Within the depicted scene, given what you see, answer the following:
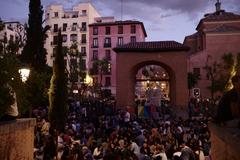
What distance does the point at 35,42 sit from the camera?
25719 millimetres

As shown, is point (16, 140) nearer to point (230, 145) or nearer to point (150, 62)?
point (230, 145)

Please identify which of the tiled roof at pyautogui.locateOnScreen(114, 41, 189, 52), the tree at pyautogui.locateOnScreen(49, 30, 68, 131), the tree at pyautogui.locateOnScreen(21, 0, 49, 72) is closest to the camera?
the tree at pyautogui.locateOnScreen(49, 30, 68, 131)

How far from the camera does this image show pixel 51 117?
18.6 m

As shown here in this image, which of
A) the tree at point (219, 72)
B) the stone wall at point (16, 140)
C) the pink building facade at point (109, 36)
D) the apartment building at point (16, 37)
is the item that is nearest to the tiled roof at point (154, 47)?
the tree at point (219, 72)

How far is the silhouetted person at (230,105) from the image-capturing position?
4859 millimetres

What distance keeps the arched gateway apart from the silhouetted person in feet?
81.9

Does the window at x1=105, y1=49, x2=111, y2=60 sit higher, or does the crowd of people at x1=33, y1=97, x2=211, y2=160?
the window at x1=105, y1=49, x2=111, y2=60

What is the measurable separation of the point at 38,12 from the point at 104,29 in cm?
4059

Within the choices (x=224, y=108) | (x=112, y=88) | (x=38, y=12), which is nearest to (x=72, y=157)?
(x=224, y=108)

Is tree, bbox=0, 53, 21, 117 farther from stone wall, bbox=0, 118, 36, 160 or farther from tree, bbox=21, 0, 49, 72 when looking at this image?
tree, bbox=21, 0, 49, 72

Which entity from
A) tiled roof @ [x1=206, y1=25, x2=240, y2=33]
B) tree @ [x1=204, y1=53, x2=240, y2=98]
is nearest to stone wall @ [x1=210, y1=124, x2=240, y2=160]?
tree @ [x1=204, y1=53, x2=240, y2=98]

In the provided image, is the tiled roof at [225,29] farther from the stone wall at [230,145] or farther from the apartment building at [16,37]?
the stone wall at [230,145]

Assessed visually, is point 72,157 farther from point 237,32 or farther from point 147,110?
point 237,32

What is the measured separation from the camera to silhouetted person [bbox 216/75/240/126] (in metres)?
4.86
